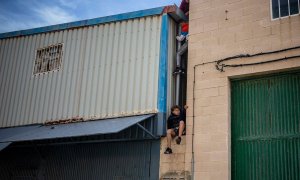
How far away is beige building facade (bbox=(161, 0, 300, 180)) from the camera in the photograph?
923 cm

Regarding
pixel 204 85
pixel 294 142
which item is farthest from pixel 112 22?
pixel 294 142

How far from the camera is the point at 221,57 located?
32.7 feet

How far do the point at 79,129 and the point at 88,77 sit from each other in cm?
225

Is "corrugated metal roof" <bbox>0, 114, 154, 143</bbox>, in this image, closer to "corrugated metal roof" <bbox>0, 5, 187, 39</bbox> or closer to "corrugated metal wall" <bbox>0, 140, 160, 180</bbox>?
"corrugated metal wall" <bbox>0, 140, 160, 180</bbox>

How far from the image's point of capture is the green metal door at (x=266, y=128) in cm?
878

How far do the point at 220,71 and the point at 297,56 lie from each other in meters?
1.86

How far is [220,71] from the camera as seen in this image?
9891 millimetres

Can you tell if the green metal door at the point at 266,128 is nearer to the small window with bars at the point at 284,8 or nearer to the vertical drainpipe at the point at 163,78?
the small window with bars at the point at 284,8

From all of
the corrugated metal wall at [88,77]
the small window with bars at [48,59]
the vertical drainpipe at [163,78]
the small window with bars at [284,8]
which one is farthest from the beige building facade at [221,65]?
the small window with bars at [48,59]

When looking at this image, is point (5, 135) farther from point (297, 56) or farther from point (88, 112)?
point (297, 56)

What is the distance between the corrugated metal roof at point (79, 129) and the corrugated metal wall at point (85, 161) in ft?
2.30

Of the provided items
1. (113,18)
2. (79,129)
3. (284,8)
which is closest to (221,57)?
(284,8)

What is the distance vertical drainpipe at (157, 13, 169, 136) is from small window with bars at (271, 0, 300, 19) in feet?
9.62

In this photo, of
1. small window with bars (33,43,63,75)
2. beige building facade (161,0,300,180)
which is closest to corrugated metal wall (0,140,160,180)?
beige building facade (161,0,300,180)
